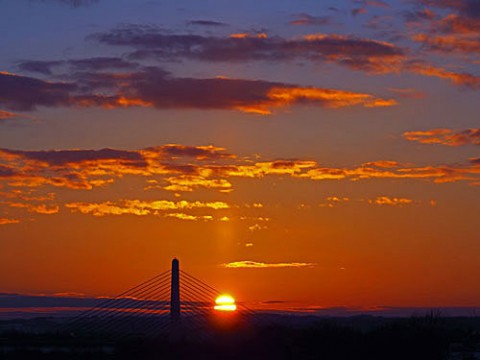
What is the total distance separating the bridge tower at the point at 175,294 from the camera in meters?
65.3

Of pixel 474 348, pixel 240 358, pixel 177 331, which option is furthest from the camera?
pixel 177 331

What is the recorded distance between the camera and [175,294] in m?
67.4

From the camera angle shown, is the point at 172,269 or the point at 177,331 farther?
the point at 172,269

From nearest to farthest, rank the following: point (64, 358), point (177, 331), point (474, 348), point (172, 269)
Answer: point (64, 358)
point (474, 348)
point (177, 331)
point (172, 269)

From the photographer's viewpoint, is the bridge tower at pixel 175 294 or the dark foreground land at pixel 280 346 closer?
the dark foreground land at pixel 280 346

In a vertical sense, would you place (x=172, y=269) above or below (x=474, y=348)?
above

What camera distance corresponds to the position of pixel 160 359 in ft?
141

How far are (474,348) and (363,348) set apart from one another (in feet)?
17.2

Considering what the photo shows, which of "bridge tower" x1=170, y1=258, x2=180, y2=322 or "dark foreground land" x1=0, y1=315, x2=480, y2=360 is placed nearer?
"dark foreground land" x1=0, y1=315, x2=480, y2=360

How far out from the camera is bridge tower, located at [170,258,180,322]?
6531cm

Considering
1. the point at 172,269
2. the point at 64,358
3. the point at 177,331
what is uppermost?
the point at 172,269

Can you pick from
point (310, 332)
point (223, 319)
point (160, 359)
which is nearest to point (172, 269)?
point (223, 319)

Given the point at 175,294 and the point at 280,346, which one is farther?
the point at 175,294

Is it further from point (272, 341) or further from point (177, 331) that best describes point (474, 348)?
point (177, 331)
